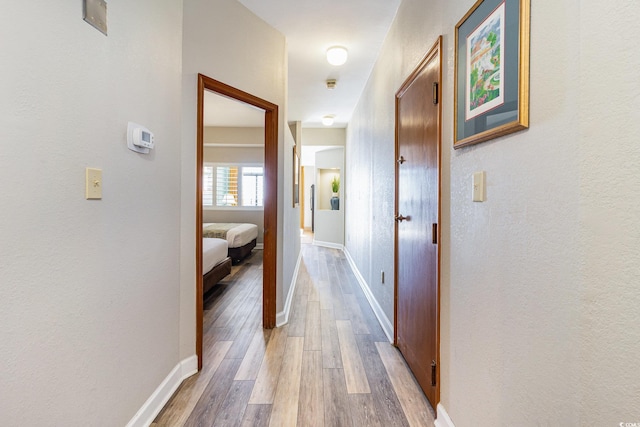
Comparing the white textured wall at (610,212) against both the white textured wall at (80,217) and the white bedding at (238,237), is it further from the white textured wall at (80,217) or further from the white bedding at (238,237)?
the white bedding at (238,237)

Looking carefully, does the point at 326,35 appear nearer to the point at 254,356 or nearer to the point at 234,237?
the point at 254,356

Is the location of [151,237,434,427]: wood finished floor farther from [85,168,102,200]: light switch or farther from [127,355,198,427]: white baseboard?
[85,168,102,200]: light switch

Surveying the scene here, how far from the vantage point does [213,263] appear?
3619mm

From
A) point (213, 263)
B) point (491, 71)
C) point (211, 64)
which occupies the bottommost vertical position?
point (213, 263)

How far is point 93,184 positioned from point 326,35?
244 cm

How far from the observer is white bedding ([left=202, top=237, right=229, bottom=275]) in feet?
11.1

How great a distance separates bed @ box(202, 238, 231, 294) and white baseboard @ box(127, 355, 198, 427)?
125 centimetres

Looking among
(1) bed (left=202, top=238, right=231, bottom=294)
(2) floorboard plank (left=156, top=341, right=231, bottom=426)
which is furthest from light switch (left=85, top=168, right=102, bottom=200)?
(1) bed (left=202, top=238, right=231, bottom=294)

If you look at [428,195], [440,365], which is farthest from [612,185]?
[440,365]

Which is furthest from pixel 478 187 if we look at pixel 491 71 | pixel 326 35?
pixel 326 35

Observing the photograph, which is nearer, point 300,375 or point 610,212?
point 610,212

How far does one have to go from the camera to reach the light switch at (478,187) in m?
1.16

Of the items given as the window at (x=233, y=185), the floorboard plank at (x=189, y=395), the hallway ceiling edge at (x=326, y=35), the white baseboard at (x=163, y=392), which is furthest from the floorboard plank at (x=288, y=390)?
the window at (x=233, y=185)

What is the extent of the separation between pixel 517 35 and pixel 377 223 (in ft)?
7.87
